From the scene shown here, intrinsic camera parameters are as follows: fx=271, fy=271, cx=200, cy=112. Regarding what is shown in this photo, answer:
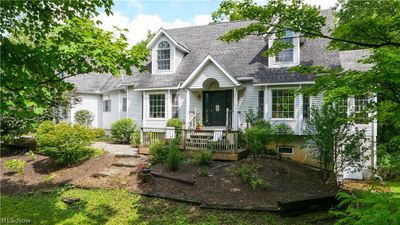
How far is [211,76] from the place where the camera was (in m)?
14.8

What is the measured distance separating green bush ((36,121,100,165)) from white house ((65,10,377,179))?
3.18 m

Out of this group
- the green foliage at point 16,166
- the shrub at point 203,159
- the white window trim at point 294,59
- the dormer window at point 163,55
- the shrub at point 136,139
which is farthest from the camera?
the dormer window at point 163,55

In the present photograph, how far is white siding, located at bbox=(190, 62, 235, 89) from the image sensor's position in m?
14.4

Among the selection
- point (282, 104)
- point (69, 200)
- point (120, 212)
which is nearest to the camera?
point (120, 212)

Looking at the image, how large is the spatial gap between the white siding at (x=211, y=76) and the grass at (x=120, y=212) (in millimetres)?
7716

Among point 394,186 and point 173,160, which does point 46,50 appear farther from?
point 394,186

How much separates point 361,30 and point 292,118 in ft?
29.8

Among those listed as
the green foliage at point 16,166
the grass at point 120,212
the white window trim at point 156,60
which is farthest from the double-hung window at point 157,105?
the grass at point 120,212

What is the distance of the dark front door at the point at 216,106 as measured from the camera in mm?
15867

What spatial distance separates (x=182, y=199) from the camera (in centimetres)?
835

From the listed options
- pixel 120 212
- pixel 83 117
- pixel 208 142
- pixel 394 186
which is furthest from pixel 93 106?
pixel 394 186

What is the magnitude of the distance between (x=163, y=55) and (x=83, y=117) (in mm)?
9283

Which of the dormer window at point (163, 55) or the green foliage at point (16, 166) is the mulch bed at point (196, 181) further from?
the dormer window at point (163, 55)

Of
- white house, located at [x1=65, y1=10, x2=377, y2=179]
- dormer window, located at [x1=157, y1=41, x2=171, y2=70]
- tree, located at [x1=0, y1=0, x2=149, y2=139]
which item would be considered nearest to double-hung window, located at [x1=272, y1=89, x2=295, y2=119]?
white house, located at [x1=65, y1=10, x2=377, y2=179]
